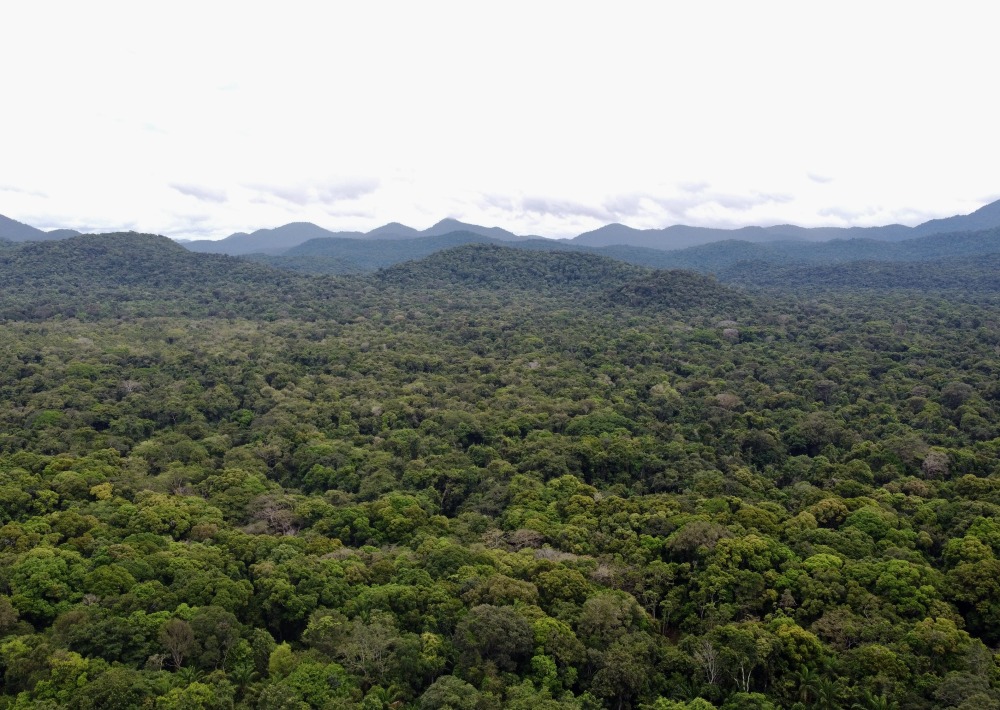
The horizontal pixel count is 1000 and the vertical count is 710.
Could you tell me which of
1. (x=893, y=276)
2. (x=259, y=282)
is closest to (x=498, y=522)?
(x=259, y=282)

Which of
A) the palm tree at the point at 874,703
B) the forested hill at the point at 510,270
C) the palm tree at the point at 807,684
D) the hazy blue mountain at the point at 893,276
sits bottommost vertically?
the palm tree at the point at 807,684

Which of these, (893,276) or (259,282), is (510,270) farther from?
(893,276)

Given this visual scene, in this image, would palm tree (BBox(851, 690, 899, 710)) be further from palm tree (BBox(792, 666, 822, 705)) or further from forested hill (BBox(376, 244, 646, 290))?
forested hill (BBox(376, 244, 646, 290))

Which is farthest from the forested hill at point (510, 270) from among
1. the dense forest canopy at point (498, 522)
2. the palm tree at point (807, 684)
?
the palm tree at point (807, 684)

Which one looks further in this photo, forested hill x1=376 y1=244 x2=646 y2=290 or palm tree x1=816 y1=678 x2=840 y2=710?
forested hill x1=376 y1=244 x2=646 y2=290

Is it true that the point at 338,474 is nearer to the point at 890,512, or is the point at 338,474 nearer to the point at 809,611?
the point at 809,611

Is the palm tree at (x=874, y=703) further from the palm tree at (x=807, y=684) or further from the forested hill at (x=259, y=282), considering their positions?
the forested hill at (x=259, y=282)

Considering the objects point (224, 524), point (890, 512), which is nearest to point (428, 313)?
point (224, 524)

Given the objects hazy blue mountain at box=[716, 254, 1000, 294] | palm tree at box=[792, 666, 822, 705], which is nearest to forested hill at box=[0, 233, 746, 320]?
hazy blue mountain at box=[716, 254, 1000, 294]
